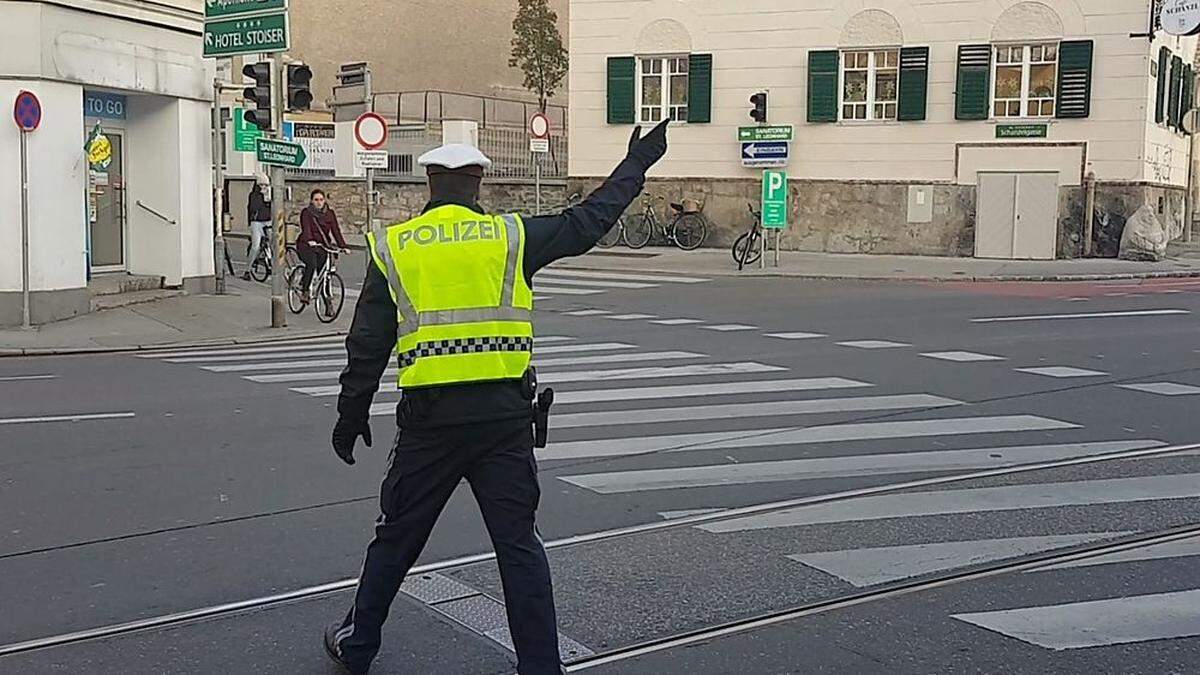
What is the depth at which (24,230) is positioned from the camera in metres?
17.0

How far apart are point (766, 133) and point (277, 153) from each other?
48.2 ft

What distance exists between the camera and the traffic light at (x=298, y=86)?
57.8 feet

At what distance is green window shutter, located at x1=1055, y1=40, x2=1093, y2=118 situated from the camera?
1158 inches

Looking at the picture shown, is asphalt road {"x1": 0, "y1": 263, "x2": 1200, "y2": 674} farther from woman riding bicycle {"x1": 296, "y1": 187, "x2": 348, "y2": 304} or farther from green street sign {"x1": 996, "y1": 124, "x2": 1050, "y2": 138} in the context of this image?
green street sign {"x1": 996, "y1": 124, "x2": 1050, "y2": 138}

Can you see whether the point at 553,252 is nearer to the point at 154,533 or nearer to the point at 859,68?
the point at 154,533

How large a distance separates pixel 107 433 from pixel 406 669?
17.9ft

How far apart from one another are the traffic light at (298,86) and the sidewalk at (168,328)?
2.97 meters

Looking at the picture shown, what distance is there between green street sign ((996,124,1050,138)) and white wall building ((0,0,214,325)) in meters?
17.6

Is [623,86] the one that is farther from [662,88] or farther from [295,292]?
[295,292]

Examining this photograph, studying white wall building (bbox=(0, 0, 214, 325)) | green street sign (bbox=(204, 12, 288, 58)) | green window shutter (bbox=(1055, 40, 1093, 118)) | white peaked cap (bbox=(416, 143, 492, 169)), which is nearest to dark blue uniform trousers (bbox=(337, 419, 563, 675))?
white peaked cap (bbox=(416, 143, 492, 169))

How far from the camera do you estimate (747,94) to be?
108ft

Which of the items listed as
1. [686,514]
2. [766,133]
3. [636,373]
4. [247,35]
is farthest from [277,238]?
[766,133]

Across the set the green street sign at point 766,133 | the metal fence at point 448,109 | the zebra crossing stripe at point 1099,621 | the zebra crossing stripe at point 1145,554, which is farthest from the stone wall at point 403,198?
the zebra crossing stripe at point 1099,621

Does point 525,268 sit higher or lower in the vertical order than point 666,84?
lower
